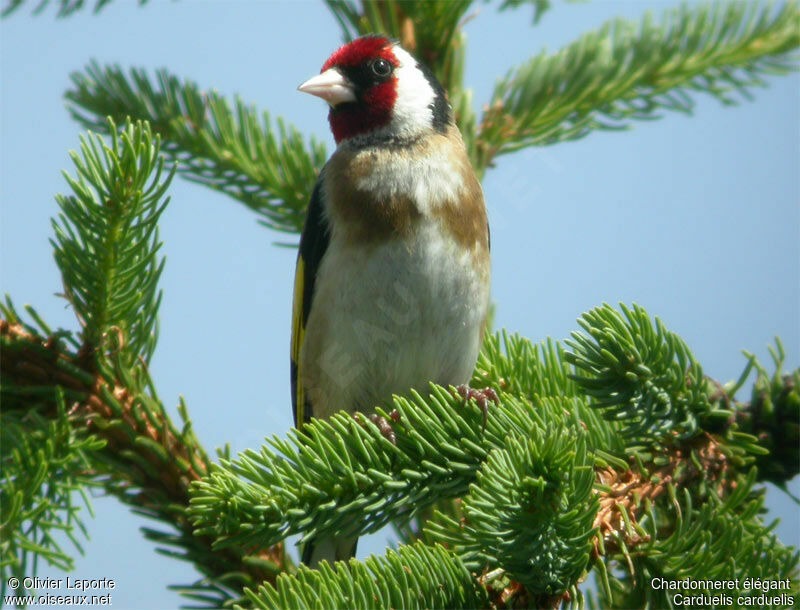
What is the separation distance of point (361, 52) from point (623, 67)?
85cm

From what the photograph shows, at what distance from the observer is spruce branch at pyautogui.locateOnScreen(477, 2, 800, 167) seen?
92.0 inches

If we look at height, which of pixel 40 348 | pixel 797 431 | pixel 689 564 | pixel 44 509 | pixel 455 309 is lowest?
pixel 689 564

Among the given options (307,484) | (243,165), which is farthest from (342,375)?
(307,484)

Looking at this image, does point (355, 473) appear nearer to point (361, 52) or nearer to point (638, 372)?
point (638, 372)

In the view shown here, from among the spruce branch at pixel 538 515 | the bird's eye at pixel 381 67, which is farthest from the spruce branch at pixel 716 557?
the bird's eye at pixel 381 67

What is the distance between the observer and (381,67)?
2.77 meters

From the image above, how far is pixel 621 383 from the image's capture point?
1493 millimetres

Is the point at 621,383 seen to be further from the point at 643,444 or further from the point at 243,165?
the point at 243,165

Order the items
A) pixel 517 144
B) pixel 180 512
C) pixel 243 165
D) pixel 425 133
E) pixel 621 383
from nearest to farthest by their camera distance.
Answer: pixel 621 383 → pixel 180 512 → pixel 243 165 → pixel 517 144 → pixel 425 133

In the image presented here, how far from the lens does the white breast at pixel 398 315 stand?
7.56 ft

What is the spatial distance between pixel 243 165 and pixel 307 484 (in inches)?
43.6

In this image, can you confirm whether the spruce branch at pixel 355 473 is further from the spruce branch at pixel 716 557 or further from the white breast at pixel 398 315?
the white breast at pixel 398 315

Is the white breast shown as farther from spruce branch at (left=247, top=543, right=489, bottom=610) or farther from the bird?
spruce branch at (left=247, top=543, right=489, bottom=610)

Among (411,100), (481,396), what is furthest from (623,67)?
→ (481,396)
